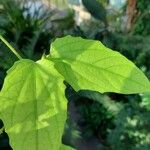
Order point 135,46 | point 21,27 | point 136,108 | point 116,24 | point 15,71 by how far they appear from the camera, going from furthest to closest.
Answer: point 116,24 → point 135,46 → point 21,27 → point 136,108 → point 15,71

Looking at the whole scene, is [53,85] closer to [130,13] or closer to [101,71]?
[101,71]

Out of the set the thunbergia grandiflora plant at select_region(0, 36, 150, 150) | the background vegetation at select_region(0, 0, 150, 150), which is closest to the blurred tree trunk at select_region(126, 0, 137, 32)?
the background vegetation at select_region(0, 0, 150, 150)

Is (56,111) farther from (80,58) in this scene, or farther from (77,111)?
(77,111)

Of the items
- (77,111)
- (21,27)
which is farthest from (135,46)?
(21,27)

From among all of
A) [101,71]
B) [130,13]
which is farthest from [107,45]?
[101,71]

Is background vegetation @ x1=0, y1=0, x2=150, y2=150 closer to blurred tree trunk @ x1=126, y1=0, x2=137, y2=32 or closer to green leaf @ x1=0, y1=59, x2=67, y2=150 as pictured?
blurred tree trunk @ x1=126, y1=0, x2=137, y2=32

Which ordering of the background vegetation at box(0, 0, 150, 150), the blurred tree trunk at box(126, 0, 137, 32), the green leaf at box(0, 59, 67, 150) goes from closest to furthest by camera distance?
the green leaf at box(0, 59, 67, 150) < the background vegetation at box(0, 0, 150, 150) < the blurred tree trunk at box(126, 0, 137, 32)

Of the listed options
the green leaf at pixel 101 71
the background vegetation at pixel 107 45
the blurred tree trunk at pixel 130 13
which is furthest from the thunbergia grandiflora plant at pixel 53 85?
the blurred tree trunk at pixel 130 13
